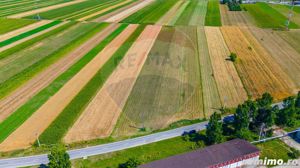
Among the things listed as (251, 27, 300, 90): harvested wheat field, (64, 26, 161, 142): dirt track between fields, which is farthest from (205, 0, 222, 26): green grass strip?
(64, 26, 161, 142): dirt track between fields

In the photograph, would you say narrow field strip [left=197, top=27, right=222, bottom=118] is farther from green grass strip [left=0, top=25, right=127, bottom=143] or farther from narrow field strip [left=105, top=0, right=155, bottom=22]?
narrow field strip [left=105, top=0, right=155, bottom=22]

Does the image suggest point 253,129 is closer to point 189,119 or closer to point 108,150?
point 189,119

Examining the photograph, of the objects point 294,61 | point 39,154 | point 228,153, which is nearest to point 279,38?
point 294,61

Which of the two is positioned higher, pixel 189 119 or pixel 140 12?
pixel 140 12

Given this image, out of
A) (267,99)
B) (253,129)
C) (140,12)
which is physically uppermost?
(140,12)

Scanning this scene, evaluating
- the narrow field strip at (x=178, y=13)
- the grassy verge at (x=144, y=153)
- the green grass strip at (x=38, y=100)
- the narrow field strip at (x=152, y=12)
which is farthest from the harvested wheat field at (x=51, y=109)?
the narrow field strip at (x=178, y=13)

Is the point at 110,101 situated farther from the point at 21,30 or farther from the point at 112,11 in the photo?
the point at 112,11

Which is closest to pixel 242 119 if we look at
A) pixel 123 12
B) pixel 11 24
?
pixel 123 12
